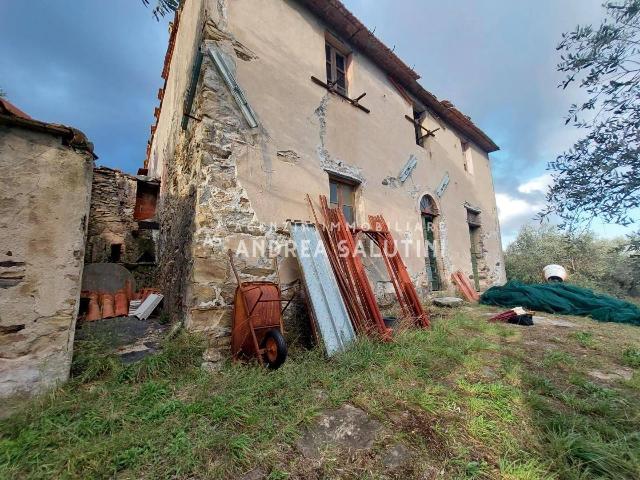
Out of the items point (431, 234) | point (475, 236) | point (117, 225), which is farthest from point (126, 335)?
point (475, 236)

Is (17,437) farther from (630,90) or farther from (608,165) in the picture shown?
(630,90)

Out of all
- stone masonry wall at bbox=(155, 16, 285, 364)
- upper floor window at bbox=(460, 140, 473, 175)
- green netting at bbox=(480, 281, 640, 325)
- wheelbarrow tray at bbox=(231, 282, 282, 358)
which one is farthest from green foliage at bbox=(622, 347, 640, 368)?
upper floor window at bbox=(460, 140, 473, 175)

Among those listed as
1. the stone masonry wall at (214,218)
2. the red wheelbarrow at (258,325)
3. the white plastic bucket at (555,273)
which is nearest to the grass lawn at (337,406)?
the red wheelbarrow at (258,325)

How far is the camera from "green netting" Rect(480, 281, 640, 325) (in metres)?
5.18

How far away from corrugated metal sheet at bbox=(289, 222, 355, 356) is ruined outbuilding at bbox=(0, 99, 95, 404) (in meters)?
2.17

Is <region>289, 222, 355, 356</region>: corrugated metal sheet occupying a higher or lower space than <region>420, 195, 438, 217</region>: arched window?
lower

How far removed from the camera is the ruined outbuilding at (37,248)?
203 cm

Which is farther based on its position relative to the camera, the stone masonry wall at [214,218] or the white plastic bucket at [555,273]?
the white plastic bucket at [555,273]

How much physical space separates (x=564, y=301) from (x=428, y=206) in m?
3.42

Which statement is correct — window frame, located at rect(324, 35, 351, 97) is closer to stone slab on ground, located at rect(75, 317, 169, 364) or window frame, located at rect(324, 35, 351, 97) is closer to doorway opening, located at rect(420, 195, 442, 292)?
doorway opening, located at rect(420, 195, 442, 292)

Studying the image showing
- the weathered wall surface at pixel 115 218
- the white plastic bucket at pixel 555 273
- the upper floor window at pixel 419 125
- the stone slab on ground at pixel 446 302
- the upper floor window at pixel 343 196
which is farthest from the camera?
the white plastic bucket at pixel 555 273

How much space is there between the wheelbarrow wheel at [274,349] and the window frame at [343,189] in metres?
2.49

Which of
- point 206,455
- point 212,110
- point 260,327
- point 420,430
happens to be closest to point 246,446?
point 206,455

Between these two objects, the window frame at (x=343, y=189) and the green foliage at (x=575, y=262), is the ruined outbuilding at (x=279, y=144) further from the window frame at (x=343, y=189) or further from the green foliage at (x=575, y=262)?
the green foliage at (x=575, y=262)
